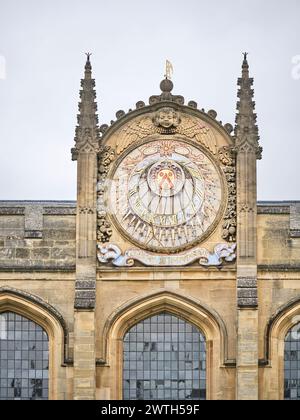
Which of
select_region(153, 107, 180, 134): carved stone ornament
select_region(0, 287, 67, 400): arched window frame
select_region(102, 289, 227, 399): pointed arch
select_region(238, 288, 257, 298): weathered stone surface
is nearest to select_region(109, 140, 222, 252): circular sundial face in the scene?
select_region(153, 107, 180, 134): carved stone ornament

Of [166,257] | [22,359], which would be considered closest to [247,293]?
[166,257]

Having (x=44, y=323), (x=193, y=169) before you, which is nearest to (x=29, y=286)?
(x=44, y=323)

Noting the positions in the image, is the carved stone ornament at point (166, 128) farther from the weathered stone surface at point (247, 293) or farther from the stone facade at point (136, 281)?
the weathered stone surface at point (247, 293)

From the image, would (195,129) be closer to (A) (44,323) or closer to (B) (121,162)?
(B) (121,162)

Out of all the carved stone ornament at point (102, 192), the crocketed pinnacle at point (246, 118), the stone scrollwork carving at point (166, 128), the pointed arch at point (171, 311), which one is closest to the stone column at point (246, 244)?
the crocketed pinnacle at point (246, 118)

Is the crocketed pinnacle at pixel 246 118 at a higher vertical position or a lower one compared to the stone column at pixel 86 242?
higher

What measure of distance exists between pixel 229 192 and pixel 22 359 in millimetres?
9003

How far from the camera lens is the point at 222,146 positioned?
79750mm

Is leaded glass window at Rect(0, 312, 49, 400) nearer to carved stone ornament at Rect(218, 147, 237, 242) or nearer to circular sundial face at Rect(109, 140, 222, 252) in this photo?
circular sundial face at Rect(109, 140, 222, 252)

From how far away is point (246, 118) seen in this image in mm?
79500

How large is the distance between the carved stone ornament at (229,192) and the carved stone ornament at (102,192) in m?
3.82

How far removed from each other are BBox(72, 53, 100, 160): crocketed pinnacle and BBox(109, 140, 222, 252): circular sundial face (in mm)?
1413

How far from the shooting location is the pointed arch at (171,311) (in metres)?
78.3

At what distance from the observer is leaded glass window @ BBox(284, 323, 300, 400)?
3088 inches
